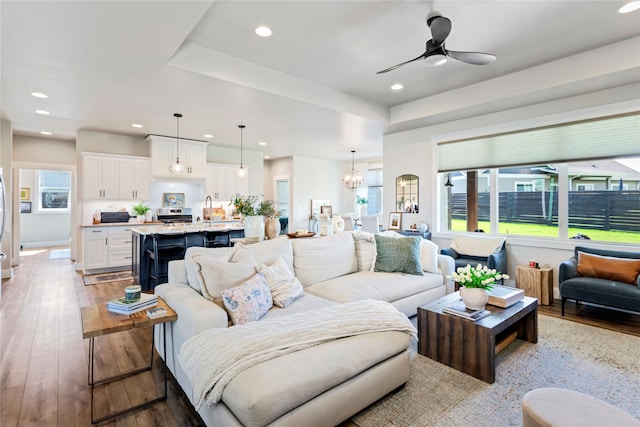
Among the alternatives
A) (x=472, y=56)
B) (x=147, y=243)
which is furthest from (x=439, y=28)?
(x=147, y=243)

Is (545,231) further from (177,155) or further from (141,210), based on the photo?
(141,210)

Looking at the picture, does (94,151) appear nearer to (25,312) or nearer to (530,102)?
(25,312)

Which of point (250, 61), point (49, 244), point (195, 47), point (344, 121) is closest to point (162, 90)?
point (195, 47)

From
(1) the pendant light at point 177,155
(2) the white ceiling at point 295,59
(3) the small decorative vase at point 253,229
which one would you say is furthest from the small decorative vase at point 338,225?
(1) the pendant light at point 177,155

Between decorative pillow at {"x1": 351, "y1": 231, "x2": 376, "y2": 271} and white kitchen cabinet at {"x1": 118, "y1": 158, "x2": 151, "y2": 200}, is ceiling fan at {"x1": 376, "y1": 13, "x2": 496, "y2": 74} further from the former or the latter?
white kitchen cabinet at {"x1": 118, "y1": 158, "x2": 151, "y2": 200}

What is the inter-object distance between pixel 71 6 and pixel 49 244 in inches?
380

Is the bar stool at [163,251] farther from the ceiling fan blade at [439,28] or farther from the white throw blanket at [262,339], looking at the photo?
the ceiling fan blade at [439,28]

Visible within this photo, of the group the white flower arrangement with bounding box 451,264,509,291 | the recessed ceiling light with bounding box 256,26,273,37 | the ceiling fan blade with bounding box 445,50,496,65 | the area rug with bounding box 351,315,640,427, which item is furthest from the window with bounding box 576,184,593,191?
the recessed ceiling light with bounding box 256,26,273,37

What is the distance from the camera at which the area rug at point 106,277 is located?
538cm

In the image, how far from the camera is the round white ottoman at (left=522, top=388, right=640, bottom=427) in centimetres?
130

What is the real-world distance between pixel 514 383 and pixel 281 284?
74.1 inches

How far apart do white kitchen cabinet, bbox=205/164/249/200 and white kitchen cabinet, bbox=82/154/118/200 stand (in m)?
1.86

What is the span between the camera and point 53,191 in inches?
374

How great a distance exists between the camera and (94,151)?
6.26 m
